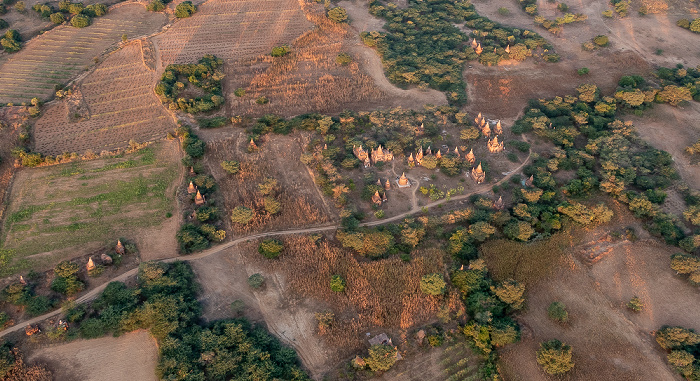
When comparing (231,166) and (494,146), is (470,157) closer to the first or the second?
(494,146)

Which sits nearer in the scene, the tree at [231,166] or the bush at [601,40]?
the tree at [231,166]

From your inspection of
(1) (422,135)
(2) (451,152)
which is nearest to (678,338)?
(2) (451,152)

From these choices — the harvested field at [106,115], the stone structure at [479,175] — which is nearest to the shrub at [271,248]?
the stone structure at [479,175]

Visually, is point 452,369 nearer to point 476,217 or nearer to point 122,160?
point 476,217

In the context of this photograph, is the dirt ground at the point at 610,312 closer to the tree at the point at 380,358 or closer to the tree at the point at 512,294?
the tree at the point at 512,294

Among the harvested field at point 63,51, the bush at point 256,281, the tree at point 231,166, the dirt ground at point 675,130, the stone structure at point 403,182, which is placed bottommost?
the dirt ground at point 675,130

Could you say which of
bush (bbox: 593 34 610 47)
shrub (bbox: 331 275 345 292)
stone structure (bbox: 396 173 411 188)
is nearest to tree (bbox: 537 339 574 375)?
shrub (bbox: 331 275 345 292)

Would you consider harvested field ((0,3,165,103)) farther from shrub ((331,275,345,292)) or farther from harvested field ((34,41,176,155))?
shrub ((331,275,345,292))
